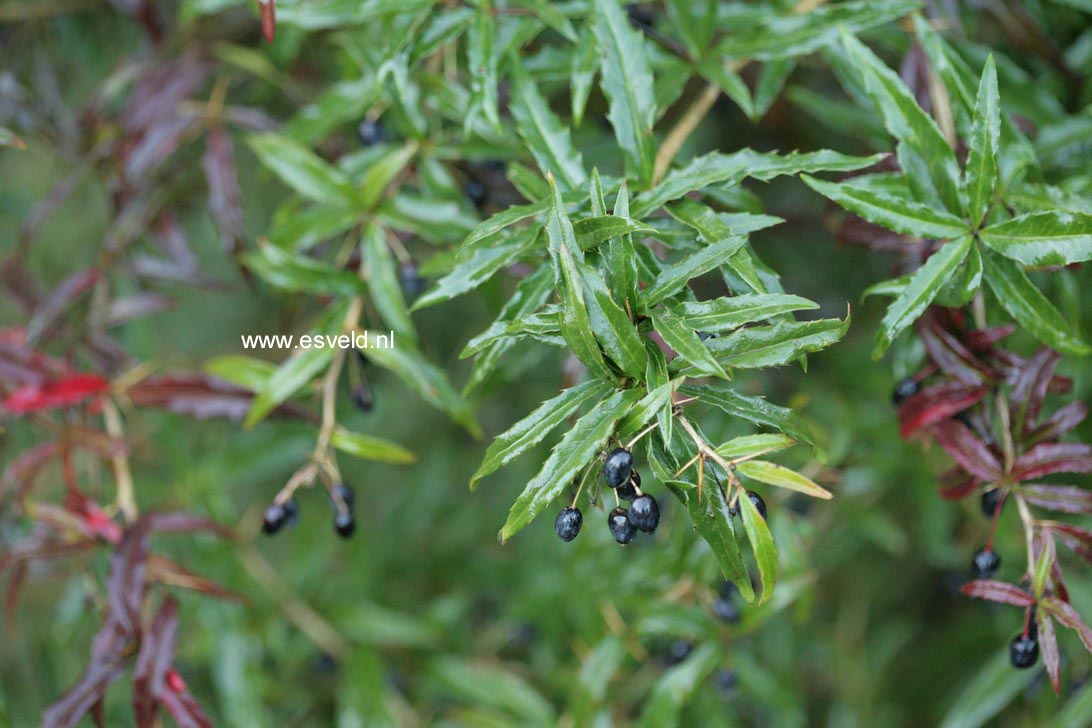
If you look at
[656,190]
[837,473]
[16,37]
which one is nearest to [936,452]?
[837,473]

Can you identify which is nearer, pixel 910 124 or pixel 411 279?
pixel 910 124

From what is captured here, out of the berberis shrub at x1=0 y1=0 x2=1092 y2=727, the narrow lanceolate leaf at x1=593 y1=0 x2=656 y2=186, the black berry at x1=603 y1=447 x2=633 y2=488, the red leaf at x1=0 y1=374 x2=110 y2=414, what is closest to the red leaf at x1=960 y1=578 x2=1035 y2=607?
the berberis shrub at x1=0 y1=0 x2=1092 y2=727

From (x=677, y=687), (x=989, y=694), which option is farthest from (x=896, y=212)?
(x=989, y=694)

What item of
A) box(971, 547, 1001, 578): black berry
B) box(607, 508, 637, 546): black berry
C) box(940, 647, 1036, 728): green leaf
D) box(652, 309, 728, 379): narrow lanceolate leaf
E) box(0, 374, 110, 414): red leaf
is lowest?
box(940, 647, 1036, 728): green leaf

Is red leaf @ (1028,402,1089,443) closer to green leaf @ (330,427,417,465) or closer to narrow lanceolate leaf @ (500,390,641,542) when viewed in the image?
narrow lanceolate leaf @ (500,390,641,542)

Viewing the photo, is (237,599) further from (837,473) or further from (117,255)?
(837,473)

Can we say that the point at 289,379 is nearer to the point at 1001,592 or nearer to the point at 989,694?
the point at 1001,592

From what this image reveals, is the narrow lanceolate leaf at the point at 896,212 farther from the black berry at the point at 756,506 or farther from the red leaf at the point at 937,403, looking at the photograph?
the black berry at the point at 756,506
